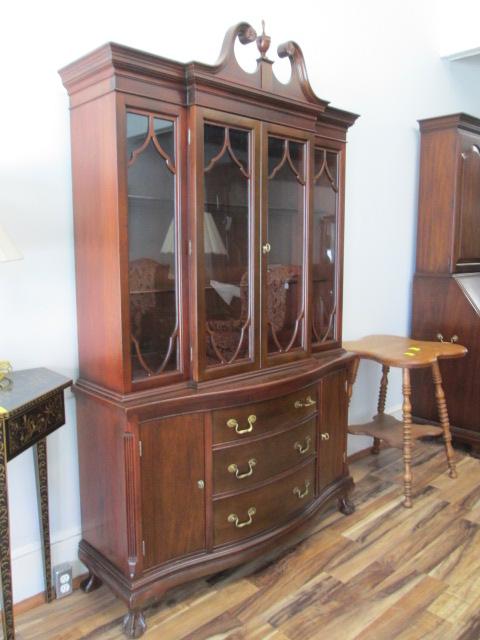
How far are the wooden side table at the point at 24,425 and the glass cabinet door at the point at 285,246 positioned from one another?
80 cm

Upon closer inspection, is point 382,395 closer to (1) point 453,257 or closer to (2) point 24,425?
(1) point 453,257

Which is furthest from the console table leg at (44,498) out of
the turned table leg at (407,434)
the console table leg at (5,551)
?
the turned table leg at (407,434)

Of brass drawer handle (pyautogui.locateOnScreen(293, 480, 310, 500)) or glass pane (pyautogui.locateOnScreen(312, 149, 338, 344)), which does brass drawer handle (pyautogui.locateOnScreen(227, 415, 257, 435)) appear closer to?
brass drawer handle (pyautogui.locateOnScreen(293, 480, 310, 500))

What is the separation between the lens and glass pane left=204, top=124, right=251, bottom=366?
5.86 feet

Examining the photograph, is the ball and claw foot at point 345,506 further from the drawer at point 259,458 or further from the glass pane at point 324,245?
the glass pane at point 324,245

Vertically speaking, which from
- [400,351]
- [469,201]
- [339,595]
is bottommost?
[339,595]

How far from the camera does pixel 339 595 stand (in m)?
1.93

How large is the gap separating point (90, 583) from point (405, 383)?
1.65m

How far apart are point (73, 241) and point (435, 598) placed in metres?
1.87

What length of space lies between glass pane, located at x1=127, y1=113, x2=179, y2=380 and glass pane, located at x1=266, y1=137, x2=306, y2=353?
0.43 m

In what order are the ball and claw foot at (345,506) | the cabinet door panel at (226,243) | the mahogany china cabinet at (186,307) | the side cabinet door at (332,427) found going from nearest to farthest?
the mahogany china cabinet at (186,307) < the cabinet door panel at (226,243) < the side cabinet door at (332,427) < the ball and claw foot at (345,506)

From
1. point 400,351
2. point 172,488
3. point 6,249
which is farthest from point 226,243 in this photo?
point 400,351

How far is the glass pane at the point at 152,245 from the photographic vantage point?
5.38 ft

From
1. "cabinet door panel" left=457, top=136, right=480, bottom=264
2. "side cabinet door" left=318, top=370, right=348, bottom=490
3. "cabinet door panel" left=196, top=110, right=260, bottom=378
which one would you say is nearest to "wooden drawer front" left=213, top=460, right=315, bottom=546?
"side cabinet door" left=318, top=370, right=348, bottom=490
